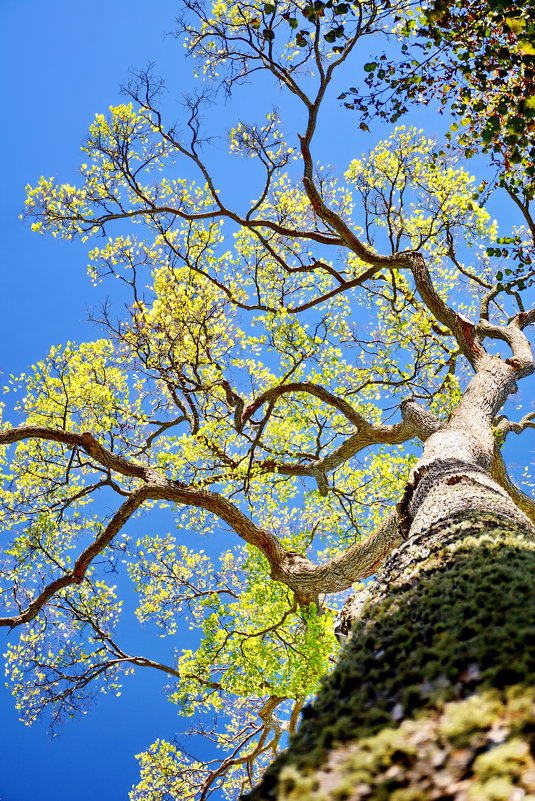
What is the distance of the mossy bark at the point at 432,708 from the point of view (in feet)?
3.26

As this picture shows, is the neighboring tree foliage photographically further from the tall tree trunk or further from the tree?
the tall tree trunk

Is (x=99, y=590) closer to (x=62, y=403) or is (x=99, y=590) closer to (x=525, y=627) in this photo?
(x=62, y=403)

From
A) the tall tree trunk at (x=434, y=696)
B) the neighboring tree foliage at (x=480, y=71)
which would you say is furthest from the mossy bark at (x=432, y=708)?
the neighboring tree foliage at (x=480, y=71)

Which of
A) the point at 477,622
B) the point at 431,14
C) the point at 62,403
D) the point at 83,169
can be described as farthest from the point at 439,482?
the point at 83,169

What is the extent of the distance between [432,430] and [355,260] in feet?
15.3

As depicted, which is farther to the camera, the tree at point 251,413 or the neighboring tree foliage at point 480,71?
the tree at point 251,413

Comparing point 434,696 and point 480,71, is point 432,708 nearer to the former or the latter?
point 434,696

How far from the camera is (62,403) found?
896 centimetres

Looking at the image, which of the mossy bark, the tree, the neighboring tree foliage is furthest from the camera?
the tree

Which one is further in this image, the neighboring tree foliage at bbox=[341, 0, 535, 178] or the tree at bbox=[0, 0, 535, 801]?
the tree at bbox=[0, 0, 535, 801]

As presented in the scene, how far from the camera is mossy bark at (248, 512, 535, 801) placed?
3.26 feet

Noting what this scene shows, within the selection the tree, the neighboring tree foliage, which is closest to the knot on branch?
the tree

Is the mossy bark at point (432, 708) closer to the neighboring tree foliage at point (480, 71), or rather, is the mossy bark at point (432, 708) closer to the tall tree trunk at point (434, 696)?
the tall tree trunk at point (434, 696)

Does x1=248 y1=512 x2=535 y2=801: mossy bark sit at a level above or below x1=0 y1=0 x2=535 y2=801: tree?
below
